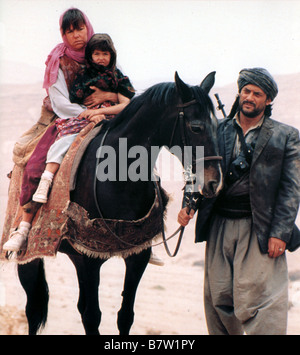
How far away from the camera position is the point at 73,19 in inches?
182

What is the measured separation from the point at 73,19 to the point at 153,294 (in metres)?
4.32

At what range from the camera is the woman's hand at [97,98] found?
450 cm

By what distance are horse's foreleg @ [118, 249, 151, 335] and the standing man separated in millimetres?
630

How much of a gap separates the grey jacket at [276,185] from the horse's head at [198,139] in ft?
0.83

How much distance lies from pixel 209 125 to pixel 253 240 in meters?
0.85

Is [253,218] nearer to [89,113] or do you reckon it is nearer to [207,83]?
[207,83]

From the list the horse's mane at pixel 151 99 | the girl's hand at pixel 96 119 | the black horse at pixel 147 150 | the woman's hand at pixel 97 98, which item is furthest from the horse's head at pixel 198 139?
the woman's hand at pixel 97 98

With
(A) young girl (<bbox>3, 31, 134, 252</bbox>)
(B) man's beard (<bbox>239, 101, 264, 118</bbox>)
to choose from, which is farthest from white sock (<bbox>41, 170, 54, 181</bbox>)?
(B) man's beard (<bbox>239, 101, 264, 118</bbox>)

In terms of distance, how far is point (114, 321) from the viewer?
6.65 meters

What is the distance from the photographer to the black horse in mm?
3631

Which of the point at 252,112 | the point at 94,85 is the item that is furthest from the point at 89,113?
the point at 252,112

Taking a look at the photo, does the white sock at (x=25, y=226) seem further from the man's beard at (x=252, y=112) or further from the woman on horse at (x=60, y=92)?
the man's beard at (x=252, y=112)
